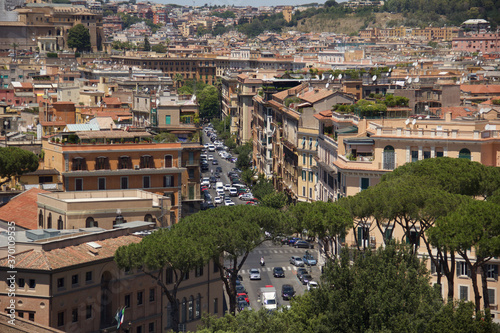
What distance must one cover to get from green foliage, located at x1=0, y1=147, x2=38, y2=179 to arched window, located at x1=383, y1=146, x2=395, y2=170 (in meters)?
18.8

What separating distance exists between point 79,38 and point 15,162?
423ft

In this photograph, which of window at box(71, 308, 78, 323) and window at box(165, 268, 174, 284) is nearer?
window at box(71, 308, 78, 323)

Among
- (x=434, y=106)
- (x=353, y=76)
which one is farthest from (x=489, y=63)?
(x=434, y=106)

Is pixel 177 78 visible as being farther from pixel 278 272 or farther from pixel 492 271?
pixel 492 271

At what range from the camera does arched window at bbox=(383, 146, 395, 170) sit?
4733cm

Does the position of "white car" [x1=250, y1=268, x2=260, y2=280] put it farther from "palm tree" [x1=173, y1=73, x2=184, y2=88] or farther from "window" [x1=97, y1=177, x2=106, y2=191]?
"palm tree" [x1=173, y1=73, x2=184, y2=88]

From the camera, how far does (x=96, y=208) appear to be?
42.6 metres

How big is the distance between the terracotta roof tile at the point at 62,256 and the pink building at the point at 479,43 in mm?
154987

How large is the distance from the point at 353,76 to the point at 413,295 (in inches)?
2071

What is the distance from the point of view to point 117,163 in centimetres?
5191

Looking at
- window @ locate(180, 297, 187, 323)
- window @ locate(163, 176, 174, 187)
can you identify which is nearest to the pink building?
window @ locate(163, 176, 174, 187)

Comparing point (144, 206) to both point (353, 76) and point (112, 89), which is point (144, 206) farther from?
point (112, 89)

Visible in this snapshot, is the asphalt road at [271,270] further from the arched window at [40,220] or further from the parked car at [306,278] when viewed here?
the arched window at [40,220]

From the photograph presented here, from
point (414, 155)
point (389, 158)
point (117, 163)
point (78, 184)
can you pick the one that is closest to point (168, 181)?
point (117, 163)
